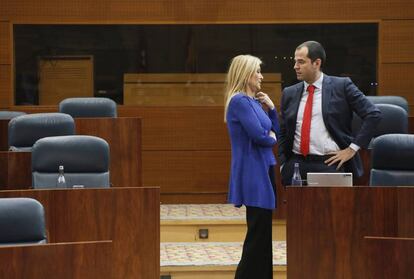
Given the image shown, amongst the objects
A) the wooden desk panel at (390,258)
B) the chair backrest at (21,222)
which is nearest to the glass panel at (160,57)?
the chair backrest at (21,222)

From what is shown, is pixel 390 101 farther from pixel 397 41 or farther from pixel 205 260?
pixel 205 260

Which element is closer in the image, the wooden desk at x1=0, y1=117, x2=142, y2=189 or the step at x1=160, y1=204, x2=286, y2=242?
the step at x1=160, y1=204, x2=286, y2=242

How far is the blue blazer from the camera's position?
16.5 feet

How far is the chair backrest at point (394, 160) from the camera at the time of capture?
5160 mm

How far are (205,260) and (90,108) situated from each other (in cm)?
247

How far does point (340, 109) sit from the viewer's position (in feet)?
16.6

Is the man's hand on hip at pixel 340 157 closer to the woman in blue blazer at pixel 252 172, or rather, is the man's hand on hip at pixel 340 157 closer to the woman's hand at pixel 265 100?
the woman in blue blazer at pixel 252 172

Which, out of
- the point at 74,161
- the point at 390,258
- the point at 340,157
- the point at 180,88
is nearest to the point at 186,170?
the point at 180,88

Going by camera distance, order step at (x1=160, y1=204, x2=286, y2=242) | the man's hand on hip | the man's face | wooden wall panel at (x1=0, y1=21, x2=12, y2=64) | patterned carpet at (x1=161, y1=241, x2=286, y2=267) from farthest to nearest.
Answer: wooden wall panel at (x1=0, y1=21, x2=12, y2=64) < step at (x1=160, y1=204, x2=286, y2=242) < patterned carpet at (x1=161, y1=241, x2=286, y2=267) < the man's face < the man's hand on hip

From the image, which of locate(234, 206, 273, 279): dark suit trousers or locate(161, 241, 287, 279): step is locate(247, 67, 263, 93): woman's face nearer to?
locate(234, 206, 273, 279): dark suit trousers

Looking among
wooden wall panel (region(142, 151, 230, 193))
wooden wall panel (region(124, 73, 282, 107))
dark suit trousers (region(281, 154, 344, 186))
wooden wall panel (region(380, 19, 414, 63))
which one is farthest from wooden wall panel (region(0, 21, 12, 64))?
dark suit trousers (region(281, 154, 344, 186))

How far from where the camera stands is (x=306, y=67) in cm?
514

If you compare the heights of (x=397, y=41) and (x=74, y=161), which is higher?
(x=397, y=41)

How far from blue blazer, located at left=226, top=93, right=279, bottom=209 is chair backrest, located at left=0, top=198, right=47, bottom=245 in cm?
161
